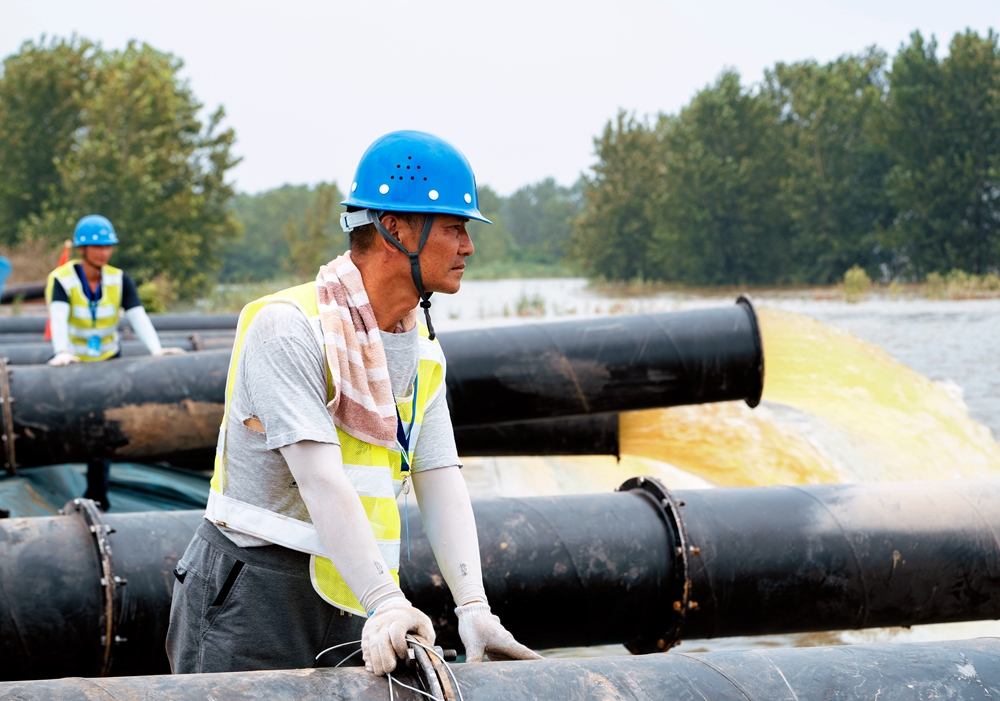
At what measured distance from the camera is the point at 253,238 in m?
114

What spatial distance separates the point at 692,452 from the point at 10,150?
4477 centimetres

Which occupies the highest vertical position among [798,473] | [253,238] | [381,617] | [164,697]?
[253,238]

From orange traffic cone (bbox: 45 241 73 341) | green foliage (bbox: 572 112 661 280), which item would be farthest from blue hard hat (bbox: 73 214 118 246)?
green foliage (bbox: 572 112 661 280)

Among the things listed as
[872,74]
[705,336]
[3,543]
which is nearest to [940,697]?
[3,543]

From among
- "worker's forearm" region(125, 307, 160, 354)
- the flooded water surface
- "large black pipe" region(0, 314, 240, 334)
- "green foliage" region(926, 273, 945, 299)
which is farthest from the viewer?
"green foliage" region(926, 273, 945, 299)

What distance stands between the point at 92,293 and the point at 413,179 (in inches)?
202

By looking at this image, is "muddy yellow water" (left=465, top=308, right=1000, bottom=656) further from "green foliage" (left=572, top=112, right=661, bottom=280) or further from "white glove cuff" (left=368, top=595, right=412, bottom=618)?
"green foliage" (left=572, top=112, right=661, bottom=280)

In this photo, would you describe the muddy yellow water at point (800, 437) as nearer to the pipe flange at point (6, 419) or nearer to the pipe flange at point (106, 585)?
the pipe flange at point (6, 419)

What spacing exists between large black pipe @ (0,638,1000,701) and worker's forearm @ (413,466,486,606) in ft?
1.01

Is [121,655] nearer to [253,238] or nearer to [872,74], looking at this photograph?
[872,74]

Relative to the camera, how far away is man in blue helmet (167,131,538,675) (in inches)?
69.8

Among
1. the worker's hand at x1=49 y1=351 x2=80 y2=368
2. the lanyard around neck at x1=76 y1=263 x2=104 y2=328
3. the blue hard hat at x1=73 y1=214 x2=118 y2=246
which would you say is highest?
the blue hard hat at x1=73 y1=214 x2=118 y2=246

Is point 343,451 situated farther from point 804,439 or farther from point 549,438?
point 804,439

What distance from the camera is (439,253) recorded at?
197 centimetres
